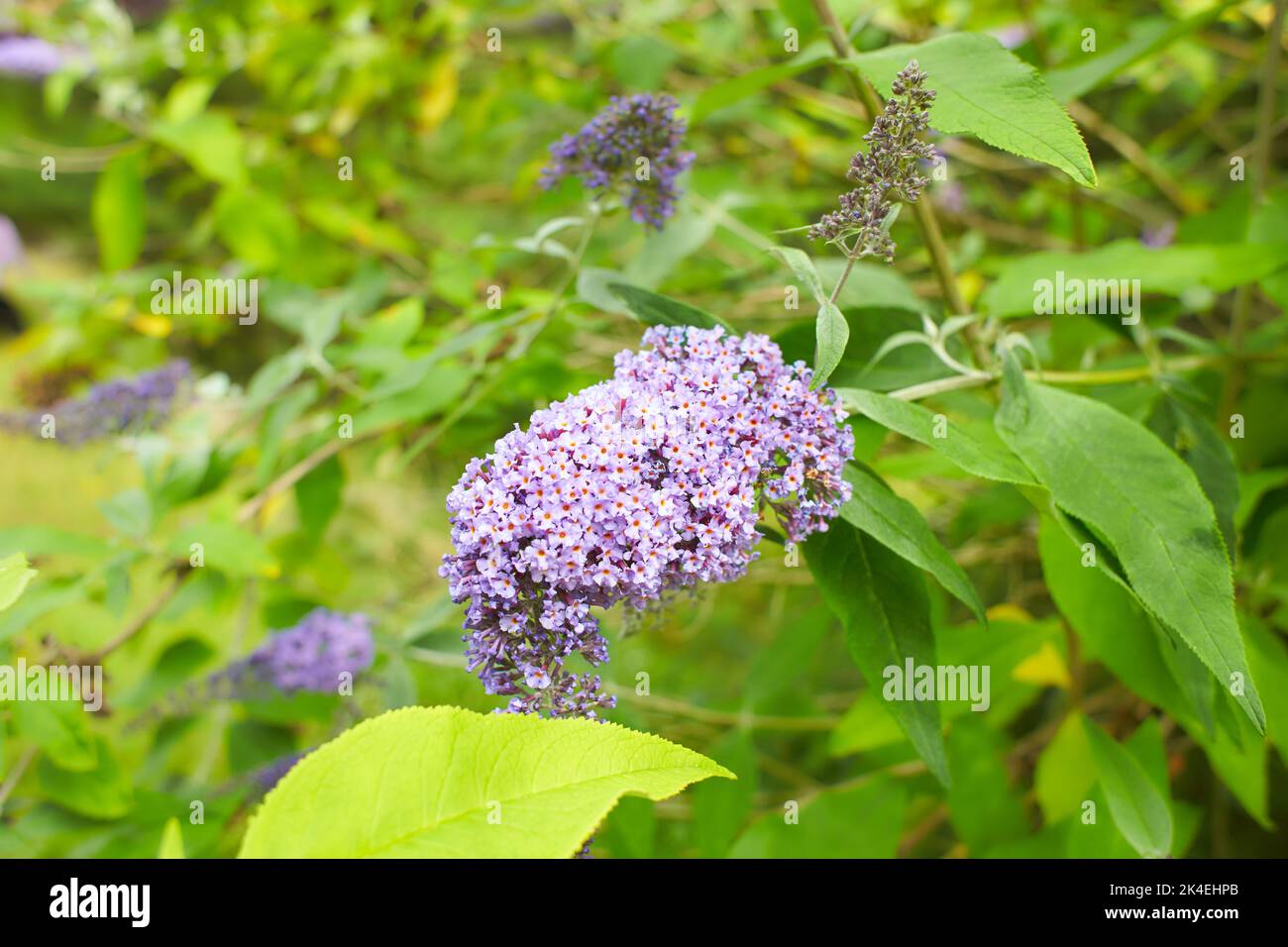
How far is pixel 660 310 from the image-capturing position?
3.09ft

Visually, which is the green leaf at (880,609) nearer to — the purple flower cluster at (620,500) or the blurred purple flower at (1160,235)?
the purple flower cluster at (620,500)

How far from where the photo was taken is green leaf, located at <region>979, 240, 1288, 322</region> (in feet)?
3.87

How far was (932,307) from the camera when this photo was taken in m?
1.46

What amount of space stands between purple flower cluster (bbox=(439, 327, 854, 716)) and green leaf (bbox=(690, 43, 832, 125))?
41 centimetres

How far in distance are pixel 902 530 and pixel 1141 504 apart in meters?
0.23

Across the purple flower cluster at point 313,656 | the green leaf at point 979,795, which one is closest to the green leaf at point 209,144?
the purple flower cluster at point 313,656

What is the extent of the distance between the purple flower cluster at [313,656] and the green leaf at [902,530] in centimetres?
84

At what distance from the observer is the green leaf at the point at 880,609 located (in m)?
0.85

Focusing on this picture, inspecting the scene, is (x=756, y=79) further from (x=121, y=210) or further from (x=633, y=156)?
(x=121, y=210)

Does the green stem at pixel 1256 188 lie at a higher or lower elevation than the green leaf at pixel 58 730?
higher

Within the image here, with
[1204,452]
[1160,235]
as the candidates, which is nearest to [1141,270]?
[1204,452]

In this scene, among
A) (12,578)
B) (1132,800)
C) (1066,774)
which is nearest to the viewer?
(12,578)

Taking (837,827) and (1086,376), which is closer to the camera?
(1086,376)

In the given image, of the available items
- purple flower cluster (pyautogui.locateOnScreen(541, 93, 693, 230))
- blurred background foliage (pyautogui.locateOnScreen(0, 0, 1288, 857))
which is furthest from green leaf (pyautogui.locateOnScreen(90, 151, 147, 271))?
purple flower cluster (pyautogui.locateOnScreen(541, 93, 693, 230))
